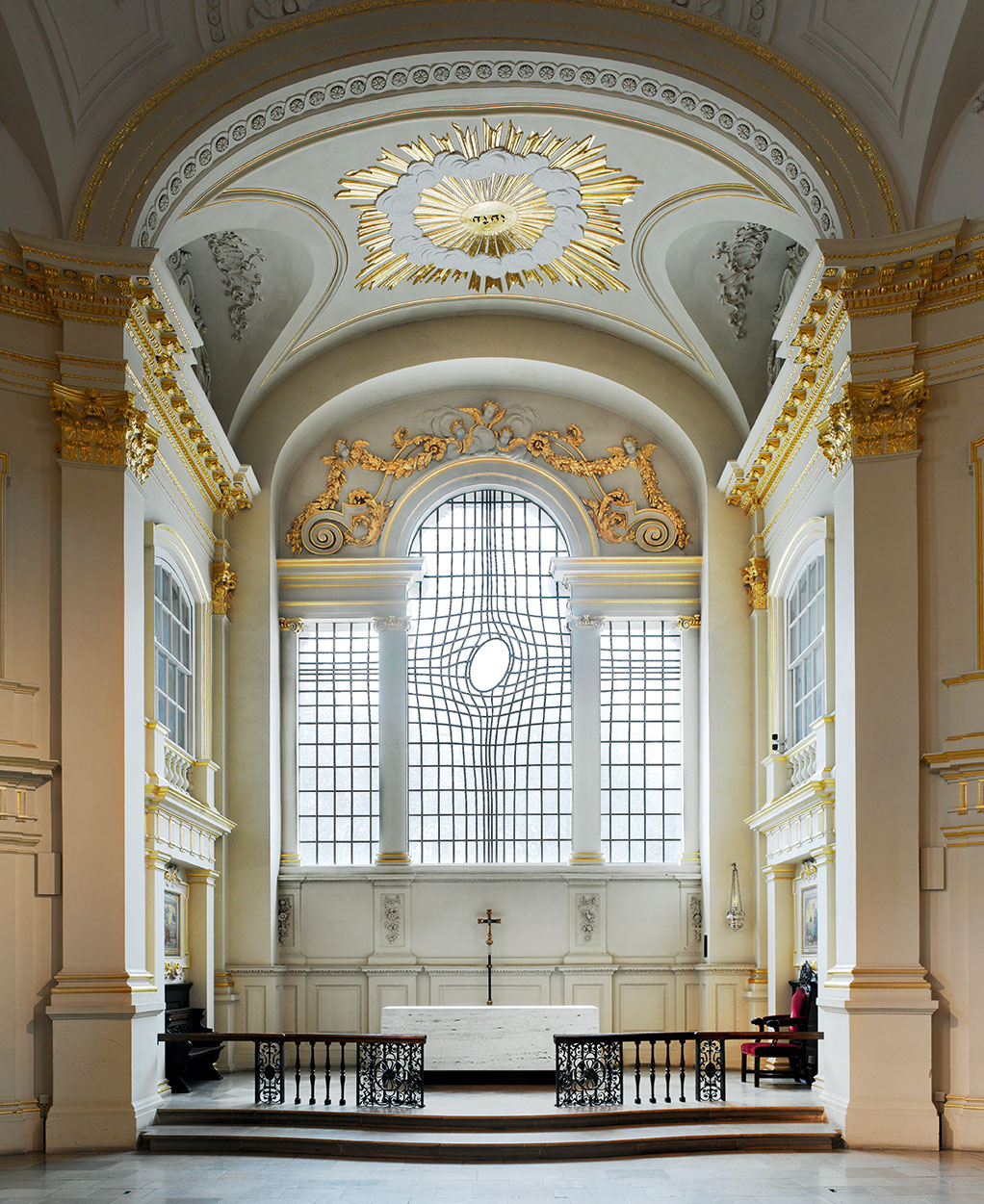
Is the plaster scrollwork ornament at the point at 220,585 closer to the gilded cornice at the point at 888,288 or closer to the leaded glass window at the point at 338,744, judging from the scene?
the leaded glass window at the point at 338,744

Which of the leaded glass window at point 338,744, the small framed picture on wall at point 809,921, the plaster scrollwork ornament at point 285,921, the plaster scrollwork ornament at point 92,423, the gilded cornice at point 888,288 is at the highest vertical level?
the gilded cornice at point 888,288

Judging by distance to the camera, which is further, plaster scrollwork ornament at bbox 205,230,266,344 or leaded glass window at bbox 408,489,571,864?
leaded glass window at bbox 408,489,571,864

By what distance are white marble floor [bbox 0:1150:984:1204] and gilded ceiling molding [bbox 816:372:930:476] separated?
6279 mm

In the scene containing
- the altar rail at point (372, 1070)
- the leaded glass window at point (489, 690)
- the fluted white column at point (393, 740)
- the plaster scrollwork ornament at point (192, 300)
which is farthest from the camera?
the leaded glass window at point (489, 690)

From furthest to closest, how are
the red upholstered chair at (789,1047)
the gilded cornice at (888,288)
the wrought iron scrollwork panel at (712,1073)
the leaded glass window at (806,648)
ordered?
1. the leaded glass window at (806,648)
2. the red upholstered chair at (789,1047)
3. the wrought iron scrollwork panel at (712,1073)
4. the gilded cornice at (888,288)

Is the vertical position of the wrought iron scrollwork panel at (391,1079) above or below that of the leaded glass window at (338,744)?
below

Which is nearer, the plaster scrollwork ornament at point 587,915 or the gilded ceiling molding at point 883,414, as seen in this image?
the gilded ceiling molding at point 883,414

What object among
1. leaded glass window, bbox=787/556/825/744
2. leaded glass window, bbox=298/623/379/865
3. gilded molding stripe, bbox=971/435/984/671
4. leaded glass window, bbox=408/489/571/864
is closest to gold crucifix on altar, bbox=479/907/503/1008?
leaded glass window, bbox=408/489/571/864

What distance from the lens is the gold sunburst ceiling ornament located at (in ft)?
53.5

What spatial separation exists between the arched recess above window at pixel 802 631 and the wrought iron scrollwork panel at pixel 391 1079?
5442 millimetres

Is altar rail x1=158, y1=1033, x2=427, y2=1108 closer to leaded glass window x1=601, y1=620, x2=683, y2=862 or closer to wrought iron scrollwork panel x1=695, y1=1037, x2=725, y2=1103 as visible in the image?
wrought iron scrollwork panel x1=695, y1=1037, x2=725, y2=1103

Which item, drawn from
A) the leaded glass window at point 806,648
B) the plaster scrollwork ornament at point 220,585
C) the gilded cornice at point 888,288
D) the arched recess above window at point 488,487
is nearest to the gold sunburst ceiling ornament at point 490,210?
the arched recess above window at point 488,487

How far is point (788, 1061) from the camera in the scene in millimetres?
17016

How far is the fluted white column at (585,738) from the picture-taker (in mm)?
20469
